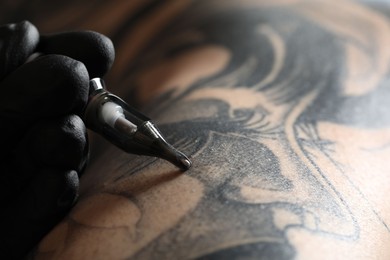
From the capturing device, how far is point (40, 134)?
555 millimetres

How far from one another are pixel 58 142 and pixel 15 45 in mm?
136

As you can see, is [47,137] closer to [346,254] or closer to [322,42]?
[346,254]

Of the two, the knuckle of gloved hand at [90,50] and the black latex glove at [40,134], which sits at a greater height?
the knuckle of gloved hand at [90,50]

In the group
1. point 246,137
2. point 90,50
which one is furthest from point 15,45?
point 246,137

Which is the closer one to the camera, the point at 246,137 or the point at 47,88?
the point at 47,88

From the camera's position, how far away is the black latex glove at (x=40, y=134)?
0.55 m

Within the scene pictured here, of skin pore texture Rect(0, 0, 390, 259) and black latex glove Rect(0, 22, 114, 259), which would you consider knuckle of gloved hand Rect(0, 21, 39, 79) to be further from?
skin pore texture Rect(0, 0, 390, 259)

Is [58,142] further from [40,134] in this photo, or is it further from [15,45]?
[15,45]

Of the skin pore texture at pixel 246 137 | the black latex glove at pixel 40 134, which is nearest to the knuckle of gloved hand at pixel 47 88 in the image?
the black latex glove at pixel 40 134

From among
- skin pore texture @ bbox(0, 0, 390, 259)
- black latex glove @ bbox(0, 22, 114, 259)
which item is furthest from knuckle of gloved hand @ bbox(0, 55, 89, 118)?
skin pore texture @ bbox(0, 0, 390, 259)

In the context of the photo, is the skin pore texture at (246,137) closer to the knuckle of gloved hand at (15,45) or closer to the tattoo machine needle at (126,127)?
the tattoo machine needle at (126,127)

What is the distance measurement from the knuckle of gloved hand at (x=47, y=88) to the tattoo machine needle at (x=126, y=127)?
25 mm

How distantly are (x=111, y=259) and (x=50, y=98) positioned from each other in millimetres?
164

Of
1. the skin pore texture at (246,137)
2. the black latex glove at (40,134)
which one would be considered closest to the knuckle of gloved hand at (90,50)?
the black latex glove at (40,134)
